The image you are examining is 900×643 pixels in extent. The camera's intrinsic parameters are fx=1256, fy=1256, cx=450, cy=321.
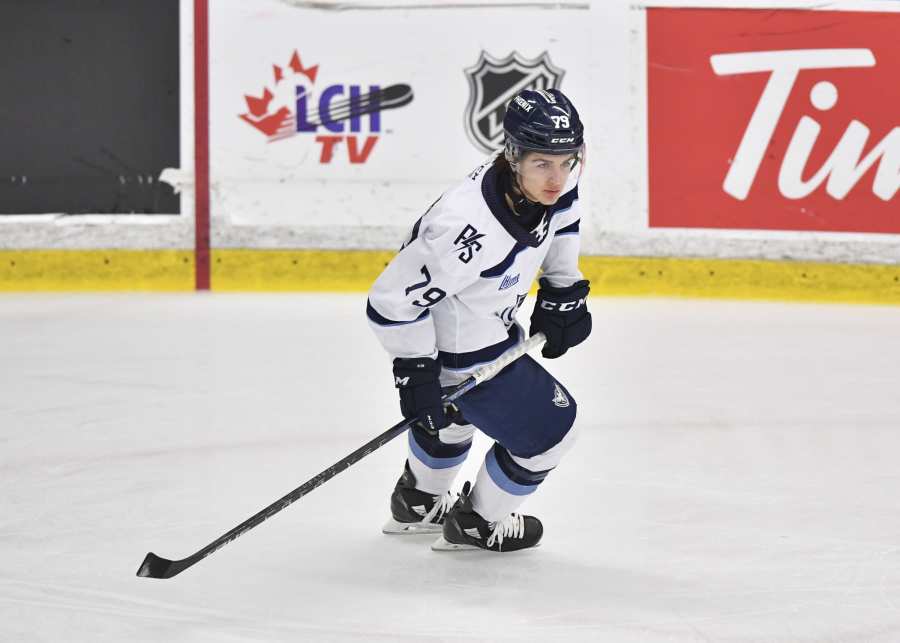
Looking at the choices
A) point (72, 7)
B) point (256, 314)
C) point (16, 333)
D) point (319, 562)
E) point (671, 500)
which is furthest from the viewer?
point (72, 7)

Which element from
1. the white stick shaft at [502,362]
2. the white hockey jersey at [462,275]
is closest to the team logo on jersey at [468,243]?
the white hockey jersey at [462,275]

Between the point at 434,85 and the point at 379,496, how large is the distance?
10.9 feet

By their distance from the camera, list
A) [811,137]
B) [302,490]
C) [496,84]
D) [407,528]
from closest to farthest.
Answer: [302,490] → [407,528] → [811,137] → [496,84]

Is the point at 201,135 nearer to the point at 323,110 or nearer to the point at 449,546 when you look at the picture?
the point at 323,110

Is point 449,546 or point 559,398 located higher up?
point 559,398

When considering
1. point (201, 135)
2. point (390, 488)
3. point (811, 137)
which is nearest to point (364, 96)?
point (201, 135)

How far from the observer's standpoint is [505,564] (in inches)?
92.1

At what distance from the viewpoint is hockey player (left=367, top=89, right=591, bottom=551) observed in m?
2.17

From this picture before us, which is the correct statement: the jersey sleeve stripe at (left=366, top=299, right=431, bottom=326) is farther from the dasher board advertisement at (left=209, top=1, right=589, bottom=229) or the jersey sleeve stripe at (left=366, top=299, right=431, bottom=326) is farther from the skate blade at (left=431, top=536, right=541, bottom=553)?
the dasher board advertisement at (left=209, top=1, right=589, bottom=229)

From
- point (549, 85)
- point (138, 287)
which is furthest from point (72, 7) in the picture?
point (549, 85)

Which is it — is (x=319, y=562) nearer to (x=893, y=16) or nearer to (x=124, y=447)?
(x=124, y=447)

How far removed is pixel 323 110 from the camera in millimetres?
5715

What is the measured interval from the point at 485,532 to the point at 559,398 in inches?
11.9

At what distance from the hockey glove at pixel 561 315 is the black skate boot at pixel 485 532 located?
0.33 metres
